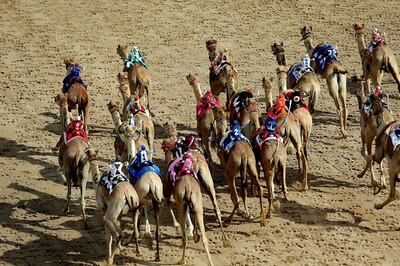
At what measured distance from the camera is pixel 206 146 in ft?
63.9

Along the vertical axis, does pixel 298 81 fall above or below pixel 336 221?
above

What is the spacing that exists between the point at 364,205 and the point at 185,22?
1215 cm

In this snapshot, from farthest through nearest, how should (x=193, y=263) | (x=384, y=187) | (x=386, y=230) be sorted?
(x=384, y=187), (x=386, y=230), (x=193, y=263)

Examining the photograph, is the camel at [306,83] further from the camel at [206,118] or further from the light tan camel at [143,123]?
the light tan camel at [143,123]

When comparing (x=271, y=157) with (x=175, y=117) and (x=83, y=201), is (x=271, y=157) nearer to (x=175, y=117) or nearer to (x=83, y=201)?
(x=83, y=201)

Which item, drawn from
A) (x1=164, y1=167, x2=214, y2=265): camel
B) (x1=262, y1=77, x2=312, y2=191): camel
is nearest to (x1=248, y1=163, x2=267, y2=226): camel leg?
(x1=262, y1=77, x2=312, y2=191): camel

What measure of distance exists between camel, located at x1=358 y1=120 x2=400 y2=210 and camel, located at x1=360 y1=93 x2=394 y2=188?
0.37 m

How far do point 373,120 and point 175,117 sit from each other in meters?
5.70

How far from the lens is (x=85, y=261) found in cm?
1661

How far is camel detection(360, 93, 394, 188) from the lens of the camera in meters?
18.7

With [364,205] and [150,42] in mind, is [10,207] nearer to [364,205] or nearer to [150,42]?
[364,205]

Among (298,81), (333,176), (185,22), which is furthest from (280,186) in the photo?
(185,22)

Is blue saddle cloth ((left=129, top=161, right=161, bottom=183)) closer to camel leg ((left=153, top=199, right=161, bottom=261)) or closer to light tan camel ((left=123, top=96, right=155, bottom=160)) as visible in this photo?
camel leg ((left=153, top=199, right=161, bottom=261))

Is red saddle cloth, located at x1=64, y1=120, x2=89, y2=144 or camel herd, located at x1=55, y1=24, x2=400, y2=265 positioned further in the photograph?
red saddle cloth, located at x1=64, y1=120, x2=89, y2=144
